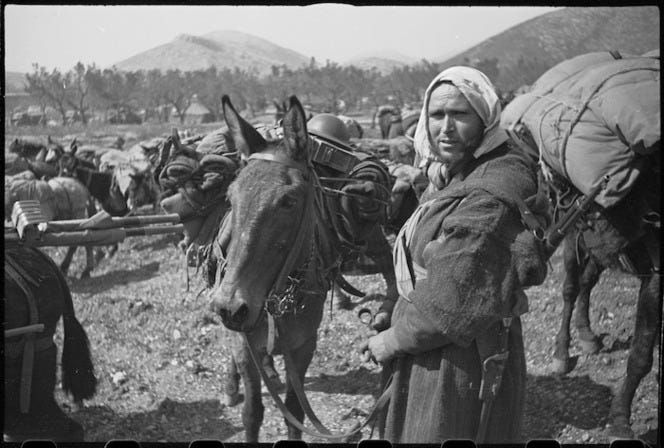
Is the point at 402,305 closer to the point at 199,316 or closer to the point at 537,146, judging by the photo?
the point at 537,146

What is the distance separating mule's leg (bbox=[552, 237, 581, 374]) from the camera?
232 inches

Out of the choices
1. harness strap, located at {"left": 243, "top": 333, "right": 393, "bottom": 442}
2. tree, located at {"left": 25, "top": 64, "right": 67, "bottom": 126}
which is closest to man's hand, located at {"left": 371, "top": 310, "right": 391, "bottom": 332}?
harness strap, located at {"left": 243, "top": 333, "right": 393, "bottom": 442}

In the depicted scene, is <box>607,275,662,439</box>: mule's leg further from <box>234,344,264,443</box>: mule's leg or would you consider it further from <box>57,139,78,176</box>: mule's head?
<box>57,139,78,176</box>: mule's head

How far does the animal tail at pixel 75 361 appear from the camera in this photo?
184 inches

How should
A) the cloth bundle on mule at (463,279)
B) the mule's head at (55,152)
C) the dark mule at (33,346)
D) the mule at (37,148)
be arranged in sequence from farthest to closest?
1. the mule's head at (55,152)
2. the mule at (37,148)
3. the dark mule at (33,346)
4. the cloth bundle on mule at (463,279)

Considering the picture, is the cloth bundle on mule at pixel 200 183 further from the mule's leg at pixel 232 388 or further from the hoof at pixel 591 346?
the hoof at pixel 591 346

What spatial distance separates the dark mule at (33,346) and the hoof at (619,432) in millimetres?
3624

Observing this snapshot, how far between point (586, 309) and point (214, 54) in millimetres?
3999

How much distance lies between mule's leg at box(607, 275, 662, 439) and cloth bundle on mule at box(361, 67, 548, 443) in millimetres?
2031

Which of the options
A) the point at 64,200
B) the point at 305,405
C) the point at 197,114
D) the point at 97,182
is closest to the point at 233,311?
the point at 305,405

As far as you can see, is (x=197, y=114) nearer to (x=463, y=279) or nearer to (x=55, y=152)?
(x=463, y=279)

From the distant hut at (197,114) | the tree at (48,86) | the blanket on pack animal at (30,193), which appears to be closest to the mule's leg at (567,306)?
the distant hut at (197,114)

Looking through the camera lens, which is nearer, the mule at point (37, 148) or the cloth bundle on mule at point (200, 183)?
the cloth bundle on mule at point (200, 183)

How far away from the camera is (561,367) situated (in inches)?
231
